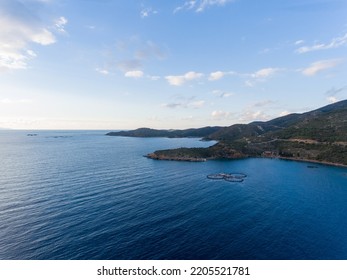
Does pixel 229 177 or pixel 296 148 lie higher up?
pixel 296 148

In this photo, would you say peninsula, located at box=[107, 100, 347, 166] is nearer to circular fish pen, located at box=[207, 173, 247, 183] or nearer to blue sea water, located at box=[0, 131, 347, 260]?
circular fish pen, located at box=[207, 173, 247, 183]

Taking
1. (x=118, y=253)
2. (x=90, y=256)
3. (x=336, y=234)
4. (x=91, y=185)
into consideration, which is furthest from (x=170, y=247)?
(x=91, y=185)

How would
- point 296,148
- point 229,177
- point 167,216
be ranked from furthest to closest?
point 296,148
point 229,177
point 167,216

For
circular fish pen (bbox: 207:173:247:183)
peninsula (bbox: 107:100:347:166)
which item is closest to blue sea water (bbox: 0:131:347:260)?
circular fish pen (bbox: 207:173:247:183)

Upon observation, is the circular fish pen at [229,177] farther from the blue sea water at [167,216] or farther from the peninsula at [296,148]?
the peninsula at [296,148]

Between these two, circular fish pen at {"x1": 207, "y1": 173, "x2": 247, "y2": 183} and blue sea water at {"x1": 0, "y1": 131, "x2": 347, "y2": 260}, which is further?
circular fish pen at {"x1": 207, "y1": 173, "x2": 247, "y2": 183}

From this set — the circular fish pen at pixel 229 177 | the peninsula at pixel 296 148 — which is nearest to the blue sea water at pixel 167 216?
the circular fish pen at pixel 229 177

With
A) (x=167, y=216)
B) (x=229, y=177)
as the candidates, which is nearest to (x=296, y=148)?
(x=229, y=177)

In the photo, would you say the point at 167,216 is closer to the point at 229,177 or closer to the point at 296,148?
the point at 229,177

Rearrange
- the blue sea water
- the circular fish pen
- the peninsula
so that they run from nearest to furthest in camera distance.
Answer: the blue sea water, the circular fish pen, the peninsula
